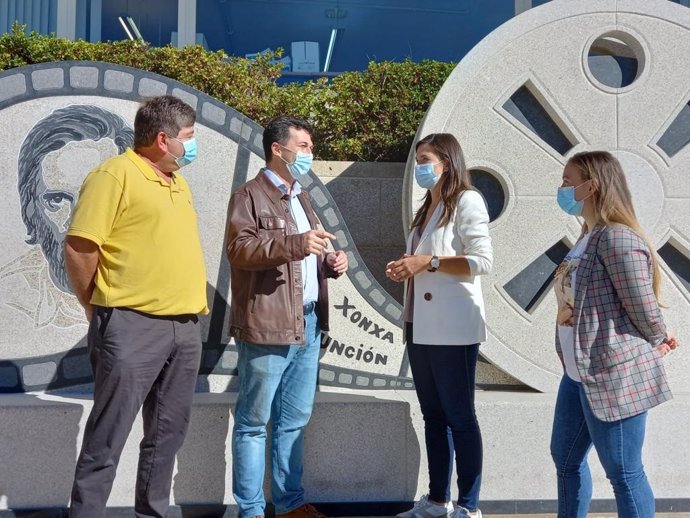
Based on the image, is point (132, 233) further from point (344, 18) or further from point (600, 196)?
point (344, 18)

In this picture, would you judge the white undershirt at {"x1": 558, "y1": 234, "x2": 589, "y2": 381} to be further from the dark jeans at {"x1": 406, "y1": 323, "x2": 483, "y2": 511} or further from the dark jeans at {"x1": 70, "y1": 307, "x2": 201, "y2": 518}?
the dark jeans at {"x1": 70, "y1": 307, "x2": 201, "y2": 518}

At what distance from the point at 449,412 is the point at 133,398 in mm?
1274

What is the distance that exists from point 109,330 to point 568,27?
Answer: 10.4 feet

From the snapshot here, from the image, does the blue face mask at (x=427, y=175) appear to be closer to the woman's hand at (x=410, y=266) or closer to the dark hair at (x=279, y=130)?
the woman's hand at (x=410, y=266)

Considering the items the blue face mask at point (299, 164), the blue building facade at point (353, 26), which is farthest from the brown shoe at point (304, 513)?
the blue building facade at point (353, 26)

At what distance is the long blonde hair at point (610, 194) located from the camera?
275 centimetres

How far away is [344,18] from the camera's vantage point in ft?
34.1

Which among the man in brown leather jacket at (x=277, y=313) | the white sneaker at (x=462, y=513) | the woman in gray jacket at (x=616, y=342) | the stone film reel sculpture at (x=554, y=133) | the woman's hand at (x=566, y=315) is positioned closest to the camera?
the woman in gray jacket at (x=616, y=342)

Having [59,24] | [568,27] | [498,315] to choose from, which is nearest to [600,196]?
[498,315]

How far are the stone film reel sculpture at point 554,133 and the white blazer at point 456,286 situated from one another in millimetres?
1061

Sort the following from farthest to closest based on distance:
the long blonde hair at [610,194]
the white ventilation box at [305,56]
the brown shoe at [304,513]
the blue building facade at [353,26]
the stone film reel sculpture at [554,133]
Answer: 1. the blue building facade at [353,26]
2. the white ventilation box at [305,56]
3. the stone film reel sculpture at [554,133]
4. the brown shoe at [304,513]
5. the long blonde hair at [610,194]

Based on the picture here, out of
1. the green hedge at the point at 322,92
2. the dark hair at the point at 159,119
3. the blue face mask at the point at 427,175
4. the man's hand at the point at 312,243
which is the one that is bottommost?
the man's hand at the point at 312,243

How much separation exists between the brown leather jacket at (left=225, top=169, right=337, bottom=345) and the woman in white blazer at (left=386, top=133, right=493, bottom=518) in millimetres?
440

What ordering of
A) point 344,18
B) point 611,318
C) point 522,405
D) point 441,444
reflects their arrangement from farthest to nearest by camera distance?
point 344,18 < point 522,405 < point 441,444 < point 611,318
